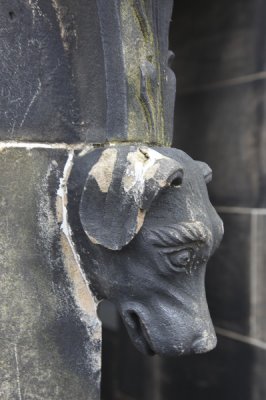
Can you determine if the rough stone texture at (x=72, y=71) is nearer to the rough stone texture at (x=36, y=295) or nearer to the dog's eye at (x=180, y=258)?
the rough stone texture at (x=36, y=295)

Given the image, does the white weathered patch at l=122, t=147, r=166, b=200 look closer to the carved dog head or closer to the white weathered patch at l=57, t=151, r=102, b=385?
the carved dog head

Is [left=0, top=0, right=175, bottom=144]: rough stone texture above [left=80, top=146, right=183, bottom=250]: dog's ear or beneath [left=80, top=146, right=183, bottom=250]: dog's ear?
above

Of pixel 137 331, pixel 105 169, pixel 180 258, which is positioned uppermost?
pixel 105 169

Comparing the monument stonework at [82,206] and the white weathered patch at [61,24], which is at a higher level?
the white weathered patch at [61,24]

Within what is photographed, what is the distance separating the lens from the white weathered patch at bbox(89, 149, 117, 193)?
0.72 metres

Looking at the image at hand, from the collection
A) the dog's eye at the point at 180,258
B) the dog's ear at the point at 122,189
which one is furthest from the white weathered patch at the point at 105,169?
the dog's eye at the point at 180,258

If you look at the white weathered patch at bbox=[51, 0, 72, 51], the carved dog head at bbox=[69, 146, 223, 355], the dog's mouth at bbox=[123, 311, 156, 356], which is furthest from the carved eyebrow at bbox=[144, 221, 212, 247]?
the white weathered patch at bbox=[51, 0, 72, 51]

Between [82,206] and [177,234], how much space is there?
14 centimetres

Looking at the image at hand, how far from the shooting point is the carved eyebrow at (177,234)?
0.70 meters

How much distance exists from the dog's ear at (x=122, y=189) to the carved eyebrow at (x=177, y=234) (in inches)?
1.1

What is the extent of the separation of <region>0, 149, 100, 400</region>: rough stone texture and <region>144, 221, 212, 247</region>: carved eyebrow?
0.49ft

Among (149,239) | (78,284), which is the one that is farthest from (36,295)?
(149,239)

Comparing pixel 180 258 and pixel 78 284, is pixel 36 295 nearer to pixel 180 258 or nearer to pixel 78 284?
pixel 78 284

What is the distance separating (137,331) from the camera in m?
0.77
